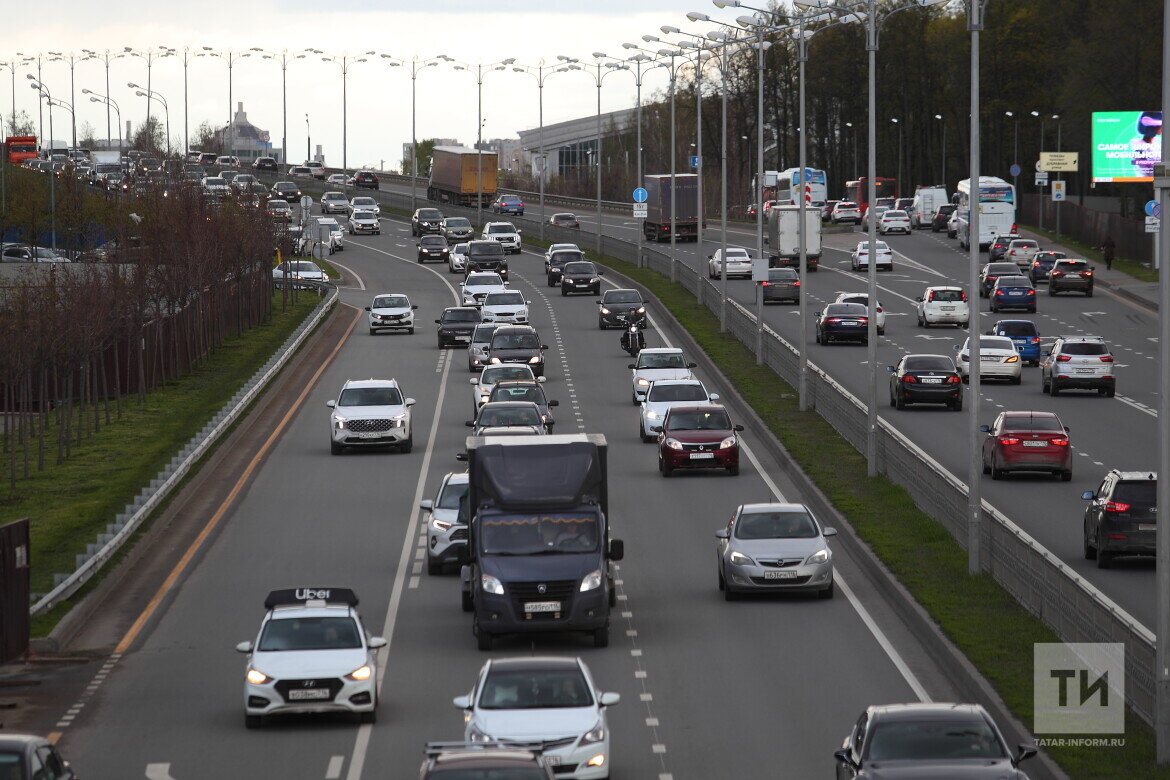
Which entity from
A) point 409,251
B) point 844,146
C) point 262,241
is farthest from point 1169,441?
point 844,146

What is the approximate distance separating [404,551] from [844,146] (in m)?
132

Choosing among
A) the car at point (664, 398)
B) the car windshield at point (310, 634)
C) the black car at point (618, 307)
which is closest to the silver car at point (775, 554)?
the car windshield at point (310, 634)

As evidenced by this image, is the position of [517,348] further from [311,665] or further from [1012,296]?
[311,665]

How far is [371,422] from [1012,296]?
119 ft

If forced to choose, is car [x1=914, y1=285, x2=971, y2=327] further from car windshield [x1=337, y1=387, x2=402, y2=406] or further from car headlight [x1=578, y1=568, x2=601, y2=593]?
car headlight [x1=578, y1=568, x2=601, y2=593]

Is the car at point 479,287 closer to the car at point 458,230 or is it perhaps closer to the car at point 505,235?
the car at point 505,235

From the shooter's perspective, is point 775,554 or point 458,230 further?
point 458,230

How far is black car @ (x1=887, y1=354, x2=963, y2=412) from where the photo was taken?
45.6 metres

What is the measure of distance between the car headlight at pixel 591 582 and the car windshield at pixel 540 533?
0.55m

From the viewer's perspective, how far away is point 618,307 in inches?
2547

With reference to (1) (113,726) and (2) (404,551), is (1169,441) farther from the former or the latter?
(2) (404,551)

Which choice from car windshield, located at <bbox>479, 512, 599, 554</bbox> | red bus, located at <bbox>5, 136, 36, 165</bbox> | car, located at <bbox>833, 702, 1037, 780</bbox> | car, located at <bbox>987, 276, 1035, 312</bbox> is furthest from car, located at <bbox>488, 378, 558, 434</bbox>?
red bus, located at <bbox>5, 136, 36, 165</bbox>

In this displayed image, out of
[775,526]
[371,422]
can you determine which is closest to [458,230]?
[371,422]

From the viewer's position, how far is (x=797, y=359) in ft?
164
